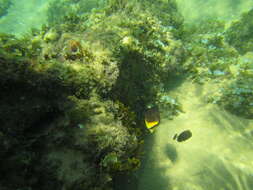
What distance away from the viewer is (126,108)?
367 centimetres

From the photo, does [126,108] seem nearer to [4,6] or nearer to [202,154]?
[202,154]

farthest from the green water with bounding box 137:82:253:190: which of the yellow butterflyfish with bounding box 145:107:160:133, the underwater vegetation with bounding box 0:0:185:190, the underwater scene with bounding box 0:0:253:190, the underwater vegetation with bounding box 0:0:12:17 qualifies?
the underwater vegetation with bounding box 0:0:12:17

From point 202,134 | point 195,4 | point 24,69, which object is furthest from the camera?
point 195,4

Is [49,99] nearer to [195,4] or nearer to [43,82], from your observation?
[43,82]

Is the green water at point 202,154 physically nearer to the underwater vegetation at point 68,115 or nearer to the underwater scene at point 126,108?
the underwater scene at point 126,108

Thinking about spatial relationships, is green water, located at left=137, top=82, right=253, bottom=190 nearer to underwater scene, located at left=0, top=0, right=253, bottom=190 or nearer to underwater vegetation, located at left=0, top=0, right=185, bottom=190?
underwater scene, located at left=0, top=0, right=253, bottom=190

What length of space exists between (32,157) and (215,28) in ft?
32.2

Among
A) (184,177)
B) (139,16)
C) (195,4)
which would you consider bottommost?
(184,177)

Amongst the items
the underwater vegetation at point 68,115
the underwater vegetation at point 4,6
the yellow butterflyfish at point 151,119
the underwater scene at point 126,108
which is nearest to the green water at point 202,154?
the underwater scene at point 126,108

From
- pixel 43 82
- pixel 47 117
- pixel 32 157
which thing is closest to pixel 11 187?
pixel 32 157

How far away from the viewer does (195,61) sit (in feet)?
22.5

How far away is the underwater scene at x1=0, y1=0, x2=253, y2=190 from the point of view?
2510 mm

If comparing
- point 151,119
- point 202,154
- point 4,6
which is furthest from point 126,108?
point 4,6

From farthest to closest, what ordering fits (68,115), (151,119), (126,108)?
1. (151,119)
2. (126,108)
3. (68,115)
